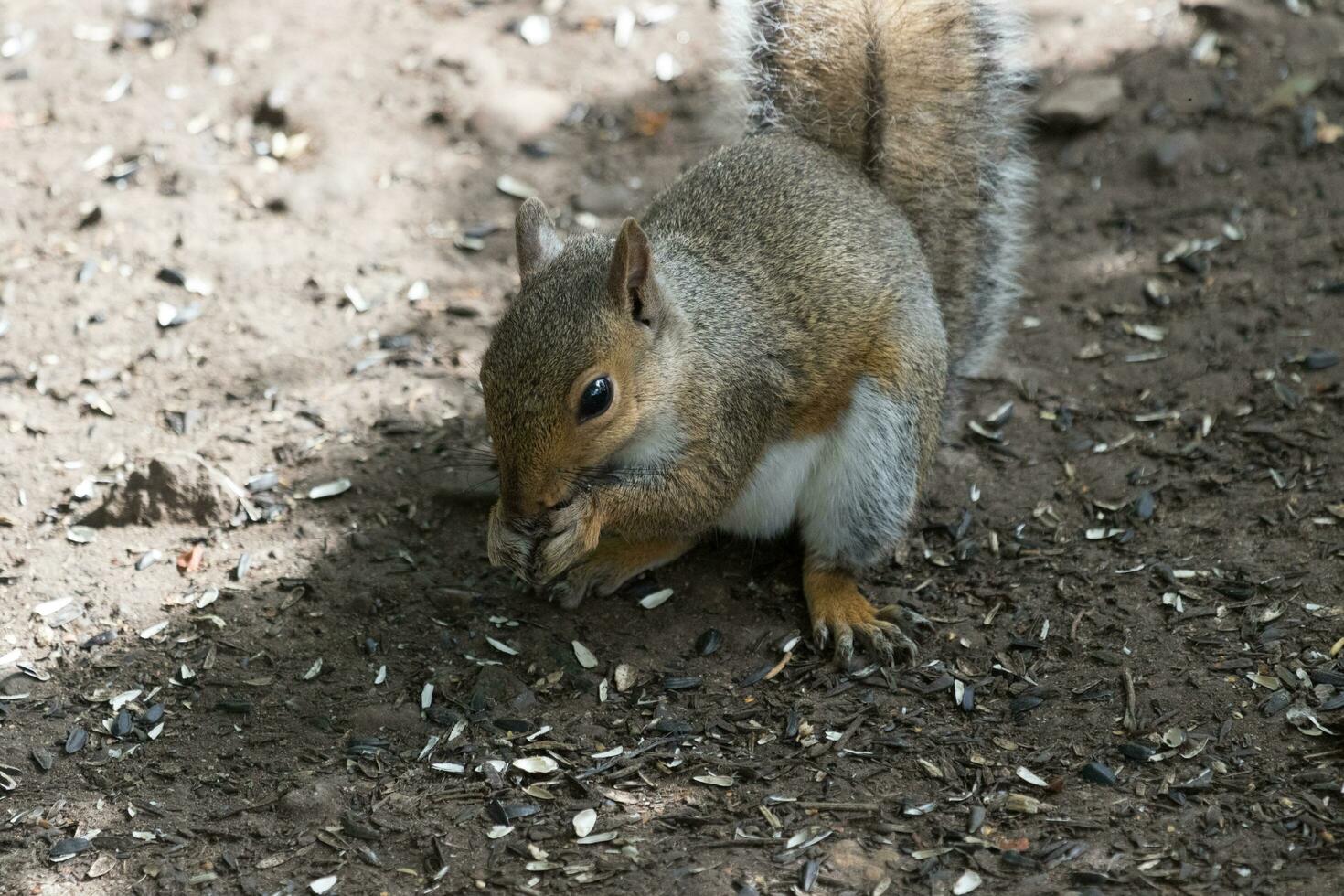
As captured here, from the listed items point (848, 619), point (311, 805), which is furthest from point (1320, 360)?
point (311, 805)

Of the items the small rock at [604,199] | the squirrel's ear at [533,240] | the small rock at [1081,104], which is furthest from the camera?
the small rock at [1081,104]

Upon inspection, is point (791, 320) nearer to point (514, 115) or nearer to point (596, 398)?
point (596, 398)

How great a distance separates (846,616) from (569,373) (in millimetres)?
932

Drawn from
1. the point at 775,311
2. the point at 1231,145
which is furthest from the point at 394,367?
the point at 1231,145

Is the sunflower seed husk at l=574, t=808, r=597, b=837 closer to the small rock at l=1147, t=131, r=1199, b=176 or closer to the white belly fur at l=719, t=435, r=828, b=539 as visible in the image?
the white belly fur at l=719, t=435, r=828, b=539

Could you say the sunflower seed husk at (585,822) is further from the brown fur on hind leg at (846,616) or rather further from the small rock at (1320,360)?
the small rock at (1320,360)

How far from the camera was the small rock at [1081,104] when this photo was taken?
14.8 ft

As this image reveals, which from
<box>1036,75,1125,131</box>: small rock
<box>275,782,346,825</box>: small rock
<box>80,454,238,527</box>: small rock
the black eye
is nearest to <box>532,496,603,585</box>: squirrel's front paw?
the black eye

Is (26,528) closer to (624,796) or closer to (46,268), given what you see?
(46,268)

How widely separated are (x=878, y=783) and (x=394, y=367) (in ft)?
6.15

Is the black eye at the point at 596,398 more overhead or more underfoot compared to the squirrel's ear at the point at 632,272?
more underfoot

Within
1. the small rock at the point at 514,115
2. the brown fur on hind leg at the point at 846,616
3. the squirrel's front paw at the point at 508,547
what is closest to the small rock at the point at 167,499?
the squirrel's front paw at the point at 508,547

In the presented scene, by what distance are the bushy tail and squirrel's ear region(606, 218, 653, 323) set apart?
0.91m

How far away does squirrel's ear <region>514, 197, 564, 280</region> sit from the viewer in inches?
115
